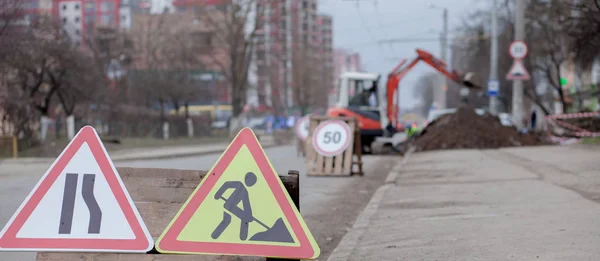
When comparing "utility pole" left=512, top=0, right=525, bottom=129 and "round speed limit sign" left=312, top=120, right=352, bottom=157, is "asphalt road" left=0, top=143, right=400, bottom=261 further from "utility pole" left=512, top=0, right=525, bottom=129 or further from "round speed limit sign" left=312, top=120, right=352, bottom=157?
"utility pole" left=512, top=0, right=525, bottom=129

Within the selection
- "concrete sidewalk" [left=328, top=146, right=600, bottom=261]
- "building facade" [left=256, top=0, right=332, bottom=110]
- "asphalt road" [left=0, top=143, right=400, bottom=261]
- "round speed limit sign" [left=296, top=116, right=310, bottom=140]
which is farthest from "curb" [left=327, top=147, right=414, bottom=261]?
"building facade" [left=256, top=0, right=332, bottom=110]

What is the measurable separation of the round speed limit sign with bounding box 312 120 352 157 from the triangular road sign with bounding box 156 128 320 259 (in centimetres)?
1253

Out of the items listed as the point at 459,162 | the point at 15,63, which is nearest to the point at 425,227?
the point at 459,162

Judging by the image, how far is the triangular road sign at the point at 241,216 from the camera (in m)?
5.21

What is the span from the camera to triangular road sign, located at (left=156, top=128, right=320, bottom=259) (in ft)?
17.1

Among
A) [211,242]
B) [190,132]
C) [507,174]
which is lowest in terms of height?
[190,132]

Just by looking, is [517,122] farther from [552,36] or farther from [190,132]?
[190,132]

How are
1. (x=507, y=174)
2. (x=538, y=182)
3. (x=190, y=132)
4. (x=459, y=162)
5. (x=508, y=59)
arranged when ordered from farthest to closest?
(x=190, y=132)
(x=508, y=59)
(x=459, y=162)
(x=507, y=174)
(x=538, y=182)

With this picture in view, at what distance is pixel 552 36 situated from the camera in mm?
40438

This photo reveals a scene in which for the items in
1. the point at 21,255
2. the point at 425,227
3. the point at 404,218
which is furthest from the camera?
the point at 404,218

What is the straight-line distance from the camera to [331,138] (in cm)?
1802

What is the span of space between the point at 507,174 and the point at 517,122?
1410cm

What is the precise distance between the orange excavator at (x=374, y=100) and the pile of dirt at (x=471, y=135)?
1.25 m

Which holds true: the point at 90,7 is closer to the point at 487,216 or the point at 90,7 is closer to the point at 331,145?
the point at 331,145
